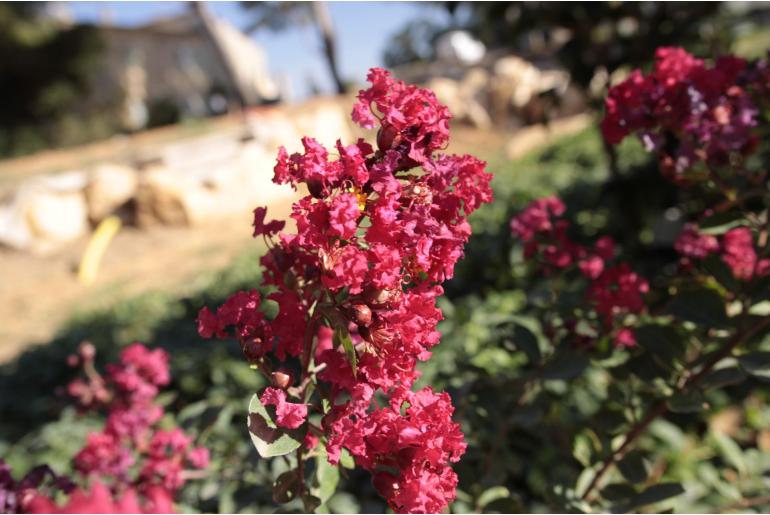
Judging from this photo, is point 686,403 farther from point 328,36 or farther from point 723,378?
point 328,36

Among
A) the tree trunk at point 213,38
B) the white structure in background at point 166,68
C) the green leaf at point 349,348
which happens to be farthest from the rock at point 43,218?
the white structure in background at point 166,68

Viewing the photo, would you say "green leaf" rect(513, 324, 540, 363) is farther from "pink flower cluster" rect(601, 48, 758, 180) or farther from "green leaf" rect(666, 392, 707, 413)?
"pink flower cluster" rect(601, 48, 758, 180)

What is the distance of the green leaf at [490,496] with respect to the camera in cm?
140

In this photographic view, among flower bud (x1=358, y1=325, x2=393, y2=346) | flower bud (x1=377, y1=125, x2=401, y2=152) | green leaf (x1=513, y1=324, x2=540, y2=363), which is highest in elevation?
flower bud (x1=377, y1=125, x2=401, y2=152)

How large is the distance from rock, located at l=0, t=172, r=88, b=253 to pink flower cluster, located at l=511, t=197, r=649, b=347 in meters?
8.14

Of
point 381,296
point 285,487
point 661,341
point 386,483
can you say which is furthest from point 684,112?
point 285,487

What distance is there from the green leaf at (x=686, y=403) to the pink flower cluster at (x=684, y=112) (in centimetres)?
50

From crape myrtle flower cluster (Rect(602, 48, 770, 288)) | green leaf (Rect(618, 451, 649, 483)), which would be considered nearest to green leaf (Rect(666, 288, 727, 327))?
crape myrtle flower cluster (Rect(602, 48, 770, 288))

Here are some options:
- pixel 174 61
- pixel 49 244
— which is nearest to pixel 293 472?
pixel 49 244

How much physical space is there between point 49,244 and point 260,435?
8566 mm

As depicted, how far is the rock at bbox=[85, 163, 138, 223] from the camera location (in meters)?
8.52

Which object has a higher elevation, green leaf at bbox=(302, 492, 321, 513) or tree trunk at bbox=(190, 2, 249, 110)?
tree trunk at bbox=(190, 2, 249, 110)

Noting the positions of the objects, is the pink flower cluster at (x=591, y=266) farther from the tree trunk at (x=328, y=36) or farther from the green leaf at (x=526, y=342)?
the tree trunk at (x=328, y=36)

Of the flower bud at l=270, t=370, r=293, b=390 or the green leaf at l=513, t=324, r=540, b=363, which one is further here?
the green leaf at l=513, t=324, r=540, b=363
